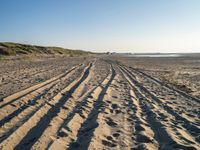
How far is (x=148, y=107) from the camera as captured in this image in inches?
321

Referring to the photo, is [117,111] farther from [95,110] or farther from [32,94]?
[32,94]

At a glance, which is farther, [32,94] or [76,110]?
[32,94]

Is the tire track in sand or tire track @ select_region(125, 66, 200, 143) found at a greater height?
the tire track in sand

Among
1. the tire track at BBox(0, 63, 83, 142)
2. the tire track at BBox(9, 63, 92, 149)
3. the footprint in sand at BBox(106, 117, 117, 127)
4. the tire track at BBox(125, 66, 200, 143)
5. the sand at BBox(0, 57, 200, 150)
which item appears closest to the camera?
the tire track at BBox(9, 63, 92, 149)

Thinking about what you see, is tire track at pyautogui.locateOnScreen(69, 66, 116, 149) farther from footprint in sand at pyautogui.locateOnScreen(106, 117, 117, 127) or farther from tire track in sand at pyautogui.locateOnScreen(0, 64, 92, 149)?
tire track in sand at pyautogui.locateOnScreen(0, 64, 92, 149)

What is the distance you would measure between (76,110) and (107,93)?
317 cm

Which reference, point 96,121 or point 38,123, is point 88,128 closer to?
point 96,121

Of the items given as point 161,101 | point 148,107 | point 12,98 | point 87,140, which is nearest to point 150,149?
point 87,140

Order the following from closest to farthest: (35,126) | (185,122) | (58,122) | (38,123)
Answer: (35,126) → (38,123) → (58,122) → (185,122)

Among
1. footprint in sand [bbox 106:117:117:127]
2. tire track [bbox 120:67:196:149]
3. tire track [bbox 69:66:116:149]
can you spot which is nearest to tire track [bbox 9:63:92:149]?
tire track [bbox 69:66:116:149]

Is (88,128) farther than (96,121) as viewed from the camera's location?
No

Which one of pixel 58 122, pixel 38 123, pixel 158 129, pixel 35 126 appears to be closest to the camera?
pixel 35 126

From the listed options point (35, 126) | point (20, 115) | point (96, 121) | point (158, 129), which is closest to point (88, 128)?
point (96, 121)

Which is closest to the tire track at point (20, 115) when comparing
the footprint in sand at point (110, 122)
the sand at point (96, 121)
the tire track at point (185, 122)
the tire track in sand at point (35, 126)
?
the sand at point (96, 121)
